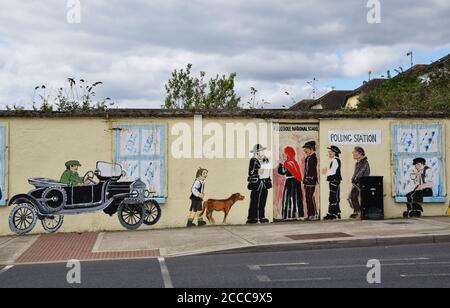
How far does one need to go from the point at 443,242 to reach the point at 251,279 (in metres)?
5.50

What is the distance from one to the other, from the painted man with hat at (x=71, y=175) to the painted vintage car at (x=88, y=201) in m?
0.11

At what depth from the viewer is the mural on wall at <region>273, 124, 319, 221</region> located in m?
14.9

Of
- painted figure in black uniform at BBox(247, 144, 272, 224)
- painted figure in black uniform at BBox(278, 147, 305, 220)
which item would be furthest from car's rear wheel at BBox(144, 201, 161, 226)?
painted figure in black uniform at BBox(278, 147, 305, 220)

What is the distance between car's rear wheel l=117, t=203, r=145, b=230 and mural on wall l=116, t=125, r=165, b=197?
2.09 feet

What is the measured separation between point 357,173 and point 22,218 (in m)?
9.01

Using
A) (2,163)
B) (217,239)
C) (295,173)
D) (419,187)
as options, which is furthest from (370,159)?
(2,163)

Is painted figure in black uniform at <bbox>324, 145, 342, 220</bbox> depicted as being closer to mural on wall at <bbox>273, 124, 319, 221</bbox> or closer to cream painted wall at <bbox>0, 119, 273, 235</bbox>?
mural on wall at <bbox>273, 124, 319, 221</bbox>

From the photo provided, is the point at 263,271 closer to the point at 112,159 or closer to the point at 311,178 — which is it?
the point at 311,178

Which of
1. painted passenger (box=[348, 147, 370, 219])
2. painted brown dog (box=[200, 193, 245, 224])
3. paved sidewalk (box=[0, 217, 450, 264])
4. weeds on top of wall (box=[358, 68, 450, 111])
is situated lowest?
paved sidewalk (box=[0, 217, 450, 264])

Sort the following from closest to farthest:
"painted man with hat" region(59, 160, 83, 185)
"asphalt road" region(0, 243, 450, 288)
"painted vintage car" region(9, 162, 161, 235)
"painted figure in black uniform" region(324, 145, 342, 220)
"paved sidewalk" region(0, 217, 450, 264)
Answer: "asphalt road" region(0, 243, 450, 288)
"paved sidewalk" region(0, 217, 450, 264)
"painted vintage car" region(9, 162, 161, 235)
"painted man with hat" region(59, 160, 83, 185)
"painted figure in black uniform" region(324, 145, 342, 220)

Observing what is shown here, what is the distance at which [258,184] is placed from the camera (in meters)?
14.8

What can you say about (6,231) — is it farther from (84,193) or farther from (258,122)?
(258,122)
